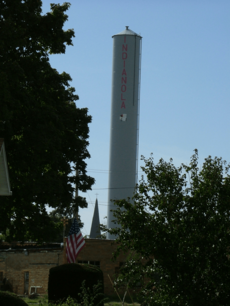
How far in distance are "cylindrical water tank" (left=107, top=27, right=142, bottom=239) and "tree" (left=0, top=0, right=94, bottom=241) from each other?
3547cm

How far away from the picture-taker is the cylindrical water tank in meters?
63.0

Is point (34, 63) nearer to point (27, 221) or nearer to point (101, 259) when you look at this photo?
point (27, 221)

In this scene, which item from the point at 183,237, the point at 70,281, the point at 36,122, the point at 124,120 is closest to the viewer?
the point at 183,237

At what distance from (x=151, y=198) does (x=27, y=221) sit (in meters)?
12.3

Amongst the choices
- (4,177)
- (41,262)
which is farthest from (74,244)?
(4,177)

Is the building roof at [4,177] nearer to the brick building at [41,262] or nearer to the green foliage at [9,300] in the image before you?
the green foliage at [9,300]

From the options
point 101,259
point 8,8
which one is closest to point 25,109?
point 8,8

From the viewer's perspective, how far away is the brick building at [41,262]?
38.8 meters

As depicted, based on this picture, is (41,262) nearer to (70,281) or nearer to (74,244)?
(74,244)

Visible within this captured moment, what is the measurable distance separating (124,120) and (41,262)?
1057 inches

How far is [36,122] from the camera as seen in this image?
23.8 meters

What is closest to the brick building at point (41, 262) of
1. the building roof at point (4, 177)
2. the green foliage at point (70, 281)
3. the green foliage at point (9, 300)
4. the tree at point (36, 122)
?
the tree at point (36, 122)

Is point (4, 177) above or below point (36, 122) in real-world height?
below

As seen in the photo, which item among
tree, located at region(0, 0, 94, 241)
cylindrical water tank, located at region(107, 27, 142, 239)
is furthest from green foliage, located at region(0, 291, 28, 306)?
cylindrical water tank, located at region(107, 27, 142, 239)
